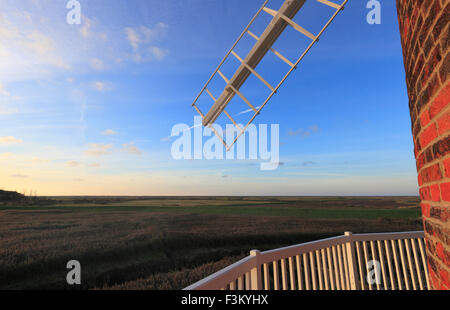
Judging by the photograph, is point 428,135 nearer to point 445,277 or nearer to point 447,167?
point 447,167

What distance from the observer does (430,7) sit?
899 mm

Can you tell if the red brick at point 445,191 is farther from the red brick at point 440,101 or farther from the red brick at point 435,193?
the red brick at point 440,101

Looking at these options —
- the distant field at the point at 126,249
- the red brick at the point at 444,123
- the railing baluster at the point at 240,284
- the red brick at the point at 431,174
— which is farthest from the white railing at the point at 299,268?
the distant field at the point at 126,249

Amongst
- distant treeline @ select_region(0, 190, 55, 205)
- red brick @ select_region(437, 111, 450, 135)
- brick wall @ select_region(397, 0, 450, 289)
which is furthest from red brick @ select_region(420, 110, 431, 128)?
distant treeline @ select_region(0, 190, 55, 205)

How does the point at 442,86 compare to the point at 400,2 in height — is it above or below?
below

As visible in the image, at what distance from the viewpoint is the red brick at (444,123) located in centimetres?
80

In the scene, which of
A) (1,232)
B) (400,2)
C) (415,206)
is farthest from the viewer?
(415,206)

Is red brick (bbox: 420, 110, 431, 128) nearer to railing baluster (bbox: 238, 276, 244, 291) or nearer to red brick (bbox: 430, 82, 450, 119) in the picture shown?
red brick (bbox: 430, 82, 450, 119)

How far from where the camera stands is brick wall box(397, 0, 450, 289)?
2.69 feet

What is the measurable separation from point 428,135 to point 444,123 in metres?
0.19

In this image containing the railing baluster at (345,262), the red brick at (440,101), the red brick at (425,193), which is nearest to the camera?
the red brick at (440,101)
